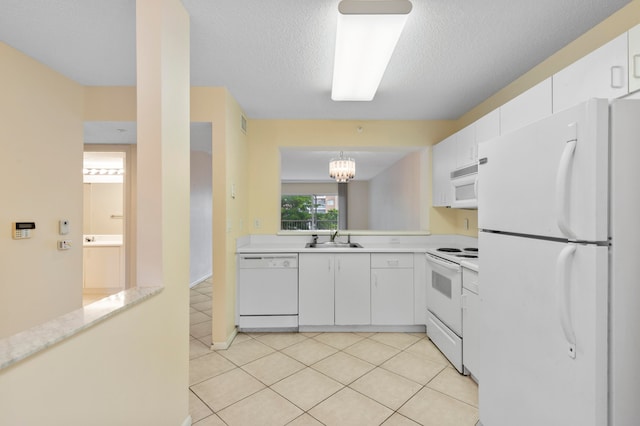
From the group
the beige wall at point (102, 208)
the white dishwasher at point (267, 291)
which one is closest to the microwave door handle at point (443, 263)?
the white dishwasher at point (267, 291)

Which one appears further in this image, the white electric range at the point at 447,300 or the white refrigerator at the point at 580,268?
the white electric range at the point at 447,300

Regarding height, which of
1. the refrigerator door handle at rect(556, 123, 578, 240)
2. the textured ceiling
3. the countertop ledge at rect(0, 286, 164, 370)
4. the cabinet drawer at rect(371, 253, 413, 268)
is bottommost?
the cabinet drawer at rect(371, 253, 413, 268)

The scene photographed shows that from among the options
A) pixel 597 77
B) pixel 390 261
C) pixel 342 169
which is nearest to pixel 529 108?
pixel 597 77

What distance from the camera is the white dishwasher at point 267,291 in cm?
297

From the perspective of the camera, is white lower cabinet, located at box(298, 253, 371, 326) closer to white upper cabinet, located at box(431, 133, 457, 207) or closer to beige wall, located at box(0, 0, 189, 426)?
white upper cabinet, located at box(431, 133, 457, 207)

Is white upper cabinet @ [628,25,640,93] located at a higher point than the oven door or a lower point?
higher

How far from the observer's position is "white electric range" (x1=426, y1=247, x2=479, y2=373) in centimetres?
226

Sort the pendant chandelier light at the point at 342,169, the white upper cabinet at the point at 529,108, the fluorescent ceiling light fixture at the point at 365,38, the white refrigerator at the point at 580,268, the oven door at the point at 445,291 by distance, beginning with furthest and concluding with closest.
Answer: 1. the pendant chandelier light at the point at 342,169
2. the oven door at the point at 445,291
3. the white upper cabinet at the point at 529,108
4. the fluorescent ceiling light fixture at the point at 365,38
5. the white refrigerator at the point at 580,268

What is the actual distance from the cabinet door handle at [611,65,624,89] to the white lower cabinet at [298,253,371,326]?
220cm

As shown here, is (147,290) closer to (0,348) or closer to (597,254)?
(0,348)

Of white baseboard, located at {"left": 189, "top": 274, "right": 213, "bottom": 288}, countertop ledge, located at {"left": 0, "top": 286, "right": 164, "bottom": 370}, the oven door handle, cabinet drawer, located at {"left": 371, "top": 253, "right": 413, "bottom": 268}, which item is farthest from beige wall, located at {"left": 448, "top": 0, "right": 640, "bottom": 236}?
white baseboard, located at {"left": 189, "top": 274, "right": 213, "bottom": 288}

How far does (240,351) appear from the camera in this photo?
259 centimetres

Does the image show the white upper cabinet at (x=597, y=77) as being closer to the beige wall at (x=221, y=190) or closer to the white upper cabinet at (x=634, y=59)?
the white upper cabinet at (x=634, y=59)

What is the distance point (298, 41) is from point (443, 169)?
6.89 ft
